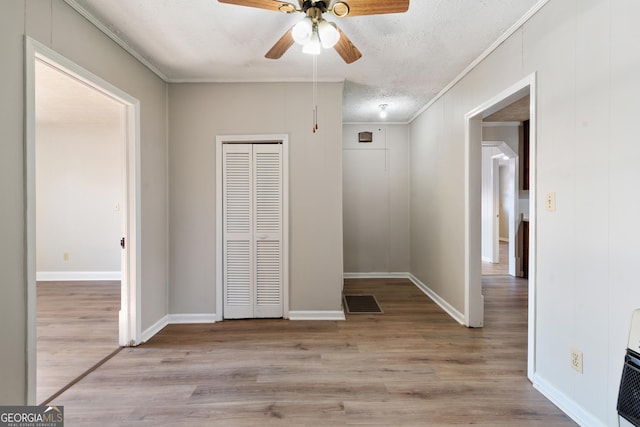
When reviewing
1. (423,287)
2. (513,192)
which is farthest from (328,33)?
(513,192)

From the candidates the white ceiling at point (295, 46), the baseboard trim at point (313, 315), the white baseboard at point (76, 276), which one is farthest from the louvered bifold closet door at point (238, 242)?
the white baseboard at point (76, 276)

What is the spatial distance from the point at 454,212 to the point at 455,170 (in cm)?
48

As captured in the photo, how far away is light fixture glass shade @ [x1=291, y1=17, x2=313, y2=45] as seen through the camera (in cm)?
174

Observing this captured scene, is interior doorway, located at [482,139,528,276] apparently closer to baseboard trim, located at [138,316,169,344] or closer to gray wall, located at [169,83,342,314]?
gray wall, located at [169,83,342,314]

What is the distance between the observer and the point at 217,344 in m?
2.68

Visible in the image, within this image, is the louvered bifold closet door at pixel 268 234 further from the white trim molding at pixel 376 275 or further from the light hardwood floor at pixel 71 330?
the white trim molding at pixel 376 275

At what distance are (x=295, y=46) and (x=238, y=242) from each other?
2.06 metres

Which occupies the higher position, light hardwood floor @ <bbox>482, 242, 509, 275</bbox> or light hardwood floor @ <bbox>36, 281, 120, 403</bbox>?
light hardwood floor @ <bbox>482, 242, 509, 275</bbox>

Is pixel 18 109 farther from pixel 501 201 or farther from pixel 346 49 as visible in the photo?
pixel 501 201

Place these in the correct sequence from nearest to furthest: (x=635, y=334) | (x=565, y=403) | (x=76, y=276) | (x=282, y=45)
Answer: (x=635, y=334) < (x=565, y=403) < (x=282, y=45) < (x=76, y=276)

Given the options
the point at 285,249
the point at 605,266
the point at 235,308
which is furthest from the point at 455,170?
the point at 235,308

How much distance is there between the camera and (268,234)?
322 cm

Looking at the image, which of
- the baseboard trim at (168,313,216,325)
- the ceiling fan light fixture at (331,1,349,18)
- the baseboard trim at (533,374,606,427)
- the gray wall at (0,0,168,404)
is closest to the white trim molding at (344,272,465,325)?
the baseboard trim at (533,374,606,427)

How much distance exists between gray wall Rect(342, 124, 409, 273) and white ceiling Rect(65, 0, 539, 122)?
1565 millimetres
